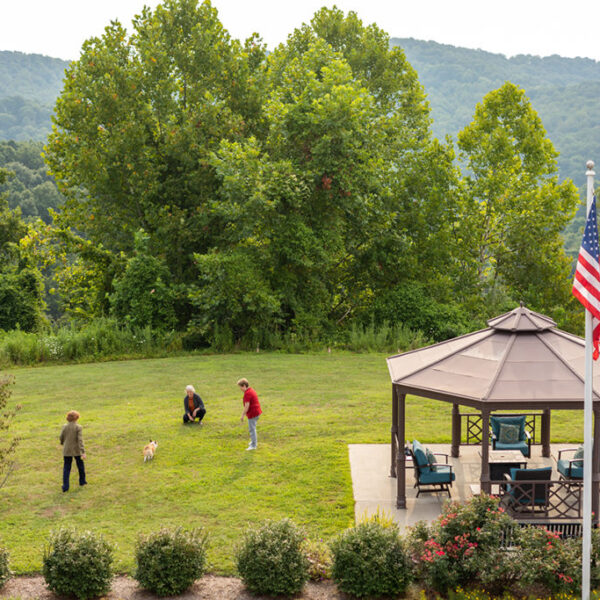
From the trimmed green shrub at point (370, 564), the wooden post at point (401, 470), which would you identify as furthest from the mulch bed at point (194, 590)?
the wooden post at point (401, 470)

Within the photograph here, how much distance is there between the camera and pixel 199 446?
1574 cm

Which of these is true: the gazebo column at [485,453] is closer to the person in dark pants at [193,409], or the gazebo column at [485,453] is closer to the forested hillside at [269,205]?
the person in dark pants at [193,409]

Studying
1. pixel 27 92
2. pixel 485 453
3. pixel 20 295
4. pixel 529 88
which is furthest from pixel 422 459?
pixel 27 92

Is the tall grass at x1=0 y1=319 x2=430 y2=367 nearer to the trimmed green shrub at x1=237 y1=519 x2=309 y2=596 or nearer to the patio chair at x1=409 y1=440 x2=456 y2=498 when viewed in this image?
the patio chair at x1=409 y1=440 x2=456 y2=498

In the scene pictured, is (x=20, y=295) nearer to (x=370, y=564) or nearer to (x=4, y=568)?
(x=4, y=568)

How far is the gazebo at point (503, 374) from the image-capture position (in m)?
11.0

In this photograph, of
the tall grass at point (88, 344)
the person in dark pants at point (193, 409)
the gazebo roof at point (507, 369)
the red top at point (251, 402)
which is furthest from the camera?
the tall grass at point (88, 344)

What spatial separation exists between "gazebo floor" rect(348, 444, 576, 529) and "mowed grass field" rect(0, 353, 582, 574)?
285 millimetres

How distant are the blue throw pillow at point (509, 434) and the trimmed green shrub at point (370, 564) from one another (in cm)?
554

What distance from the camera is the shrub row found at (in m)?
9.24

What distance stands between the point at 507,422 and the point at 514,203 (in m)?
20.2

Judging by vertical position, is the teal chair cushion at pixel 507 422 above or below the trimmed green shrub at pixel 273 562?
above

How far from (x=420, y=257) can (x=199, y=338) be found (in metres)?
11.1

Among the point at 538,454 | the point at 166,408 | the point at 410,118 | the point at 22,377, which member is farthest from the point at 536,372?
the point at 410,118
